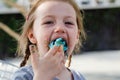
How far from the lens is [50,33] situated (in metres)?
1.29

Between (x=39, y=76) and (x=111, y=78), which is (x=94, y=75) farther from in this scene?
(x=39, y=76)

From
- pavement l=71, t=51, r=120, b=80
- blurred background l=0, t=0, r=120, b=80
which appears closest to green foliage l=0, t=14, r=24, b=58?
blurred background l=0, t=0, r=120, b=80

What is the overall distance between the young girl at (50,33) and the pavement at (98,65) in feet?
15.3

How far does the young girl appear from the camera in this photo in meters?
1.15

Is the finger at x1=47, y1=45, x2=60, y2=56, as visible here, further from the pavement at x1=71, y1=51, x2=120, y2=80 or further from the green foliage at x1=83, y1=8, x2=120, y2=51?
the green foliage at x1=83, y1=8, x2=120, y2=51

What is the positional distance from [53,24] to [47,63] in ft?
0.72

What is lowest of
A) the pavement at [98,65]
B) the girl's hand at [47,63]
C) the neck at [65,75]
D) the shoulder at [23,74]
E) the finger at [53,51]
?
the pavement at [98,65]

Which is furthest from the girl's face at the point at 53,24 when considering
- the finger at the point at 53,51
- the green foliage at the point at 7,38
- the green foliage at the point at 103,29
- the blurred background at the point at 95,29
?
the green foliage at the point at 103,29

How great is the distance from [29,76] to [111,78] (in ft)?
Result: 16.3

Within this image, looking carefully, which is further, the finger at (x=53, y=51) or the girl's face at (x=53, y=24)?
the girl's face at (x=53, y=24)

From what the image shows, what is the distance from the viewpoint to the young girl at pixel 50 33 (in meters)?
1.15

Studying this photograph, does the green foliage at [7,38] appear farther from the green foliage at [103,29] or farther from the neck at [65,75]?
the neck at [65,75]

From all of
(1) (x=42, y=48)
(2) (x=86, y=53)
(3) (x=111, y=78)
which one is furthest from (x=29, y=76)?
(2) (x=86, y=53)

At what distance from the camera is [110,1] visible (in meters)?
9.52
